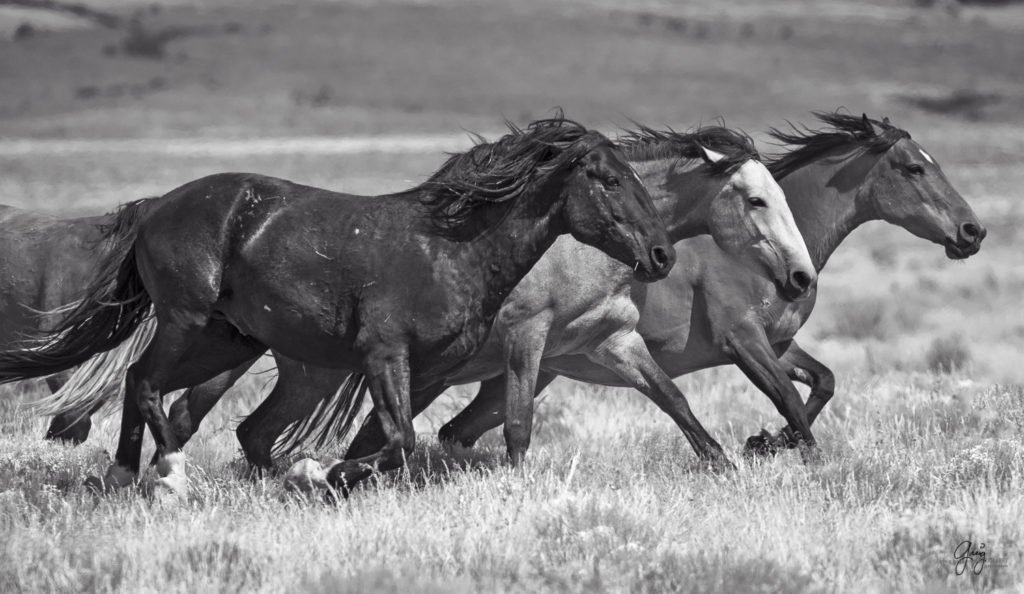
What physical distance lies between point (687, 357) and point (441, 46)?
2533 inches

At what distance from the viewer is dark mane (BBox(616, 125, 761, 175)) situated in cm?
747

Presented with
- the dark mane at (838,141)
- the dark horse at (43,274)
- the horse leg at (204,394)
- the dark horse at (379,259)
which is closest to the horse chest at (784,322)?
the dark mane at (838,141)

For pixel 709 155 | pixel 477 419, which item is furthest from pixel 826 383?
pixel 477 419

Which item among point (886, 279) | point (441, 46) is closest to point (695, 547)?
point (886, 279)

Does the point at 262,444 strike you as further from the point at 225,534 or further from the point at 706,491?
the point at 706,491

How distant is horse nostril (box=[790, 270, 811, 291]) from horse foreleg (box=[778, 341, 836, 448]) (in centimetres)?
111

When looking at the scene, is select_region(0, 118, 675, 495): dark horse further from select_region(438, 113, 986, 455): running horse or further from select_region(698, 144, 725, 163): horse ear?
select_region(438, 113, 986, 455): running horse

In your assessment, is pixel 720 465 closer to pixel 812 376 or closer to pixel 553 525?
pixel 812 376

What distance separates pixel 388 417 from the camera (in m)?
6.12

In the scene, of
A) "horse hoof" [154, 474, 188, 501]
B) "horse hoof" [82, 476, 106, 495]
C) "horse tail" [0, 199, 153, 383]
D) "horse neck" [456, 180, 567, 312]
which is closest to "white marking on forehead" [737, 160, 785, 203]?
"horse neck" [456, 180, 567, 312]

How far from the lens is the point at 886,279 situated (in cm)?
2064

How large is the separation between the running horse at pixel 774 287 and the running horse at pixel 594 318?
300 millimetres

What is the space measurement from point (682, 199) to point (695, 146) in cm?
31

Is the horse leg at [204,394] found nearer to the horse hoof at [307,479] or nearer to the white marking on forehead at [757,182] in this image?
the horse hoof at [307,479]
